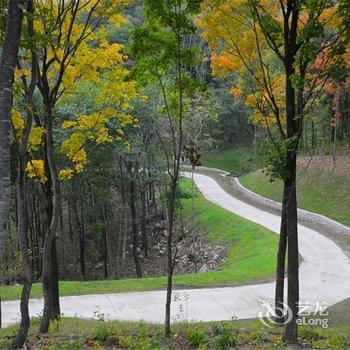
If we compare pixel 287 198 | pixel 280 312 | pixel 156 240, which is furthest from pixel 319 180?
pixel 287 198

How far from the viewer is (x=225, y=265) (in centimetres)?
1745

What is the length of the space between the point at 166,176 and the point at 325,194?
328 inches

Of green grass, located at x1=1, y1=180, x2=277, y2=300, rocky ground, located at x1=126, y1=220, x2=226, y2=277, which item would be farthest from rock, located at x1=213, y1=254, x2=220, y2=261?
green grass, located at x1=1, y1=180, x2=277, y2=300

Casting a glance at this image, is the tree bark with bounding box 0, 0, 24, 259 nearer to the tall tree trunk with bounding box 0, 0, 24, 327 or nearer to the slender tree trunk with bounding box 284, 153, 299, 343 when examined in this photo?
the tall tree trunk with bounding box 0, 0, 24, 327

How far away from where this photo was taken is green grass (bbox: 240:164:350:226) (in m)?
21.7

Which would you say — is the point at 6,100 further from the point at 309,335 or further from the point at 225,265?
the point at 225,265

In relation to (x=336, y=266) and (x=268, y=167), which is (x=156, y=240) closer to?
(x=336, y=266)

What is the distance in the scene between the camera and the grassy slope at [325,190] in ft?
71.7

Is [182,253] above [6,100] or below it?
below

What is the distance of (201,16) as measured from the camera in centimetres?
856

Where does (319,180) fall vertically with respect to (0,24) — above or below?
below

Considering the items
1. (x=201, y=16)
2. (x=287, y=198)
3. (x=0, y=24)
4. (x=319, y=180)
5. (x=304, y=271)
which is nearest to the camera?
(x=0, y=24)

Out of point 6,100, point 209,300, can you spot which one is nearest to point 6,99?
point 6,100

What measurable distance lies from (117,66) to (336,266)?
9.13 meters
